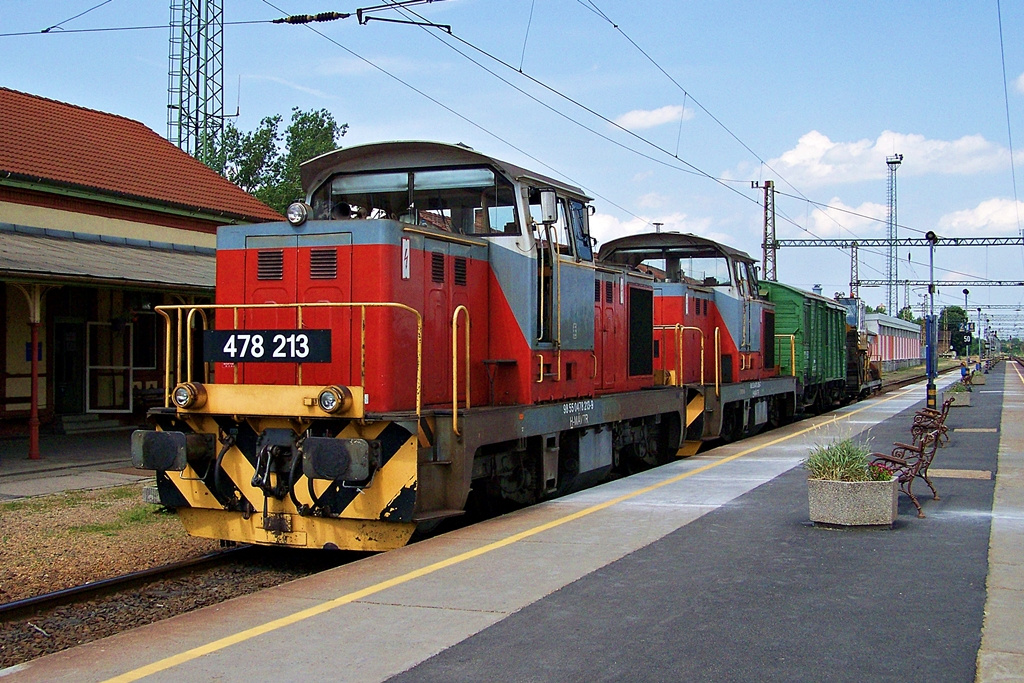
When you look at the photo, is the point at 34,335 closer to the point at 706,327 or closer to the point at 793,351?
the point at 706,327

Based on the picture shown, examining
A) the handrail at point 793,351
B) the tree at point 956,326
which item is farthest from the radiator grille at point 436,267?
the tree at point 956,326

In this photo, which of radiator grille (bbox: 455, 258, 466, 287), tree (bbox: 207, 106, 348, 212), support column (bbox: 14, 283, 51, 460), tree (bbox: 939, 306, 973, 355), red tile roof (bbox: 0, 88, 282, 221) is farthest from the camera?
tree (bbox: 939, 306, 973, 355)

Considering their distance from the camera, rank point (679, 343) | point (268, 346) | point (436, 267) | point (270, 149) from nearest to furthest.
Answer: point (268, 346) < point (436, 267) < point (679, 343) < point (270, 149)

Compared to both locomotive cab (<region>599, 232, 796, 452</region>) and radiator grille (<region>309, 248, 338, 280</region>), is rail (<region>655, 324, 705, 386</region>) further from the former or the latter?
radiator grille (<region>309, 248, 338, 280</region>)

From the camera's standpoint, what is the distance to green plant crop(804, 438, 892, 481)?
8.36m

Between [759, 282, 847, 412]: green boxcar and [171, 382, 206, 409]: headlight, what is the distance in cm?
1531

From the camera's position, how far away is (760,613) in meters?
5.57

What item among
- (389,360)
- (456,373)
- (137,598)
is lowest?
(137,598)

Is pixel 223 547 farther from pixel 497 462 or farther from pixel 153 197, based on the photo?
pixel 153 197

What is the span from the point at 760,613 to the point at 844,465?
3.22 metres

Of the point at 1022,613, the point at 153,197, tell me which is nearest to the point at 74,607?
the point at 1022,613

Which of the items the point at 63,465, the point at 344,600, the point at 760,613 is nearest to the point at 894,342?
the point at 63,465

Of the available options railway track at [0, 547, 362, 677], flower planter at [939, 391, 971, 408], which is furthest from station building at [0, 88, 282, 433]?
flower planter at [939, 391, 971, 408]

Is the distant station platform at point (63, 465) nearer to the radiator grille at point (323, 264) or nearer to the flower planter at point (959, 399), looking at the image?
the radiator grille at point (323, 264)
